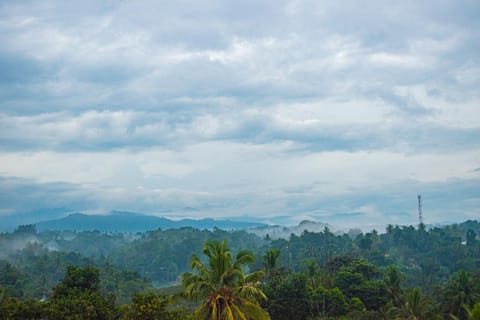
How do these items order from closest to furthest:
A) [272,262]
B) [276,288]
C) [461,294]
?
[461,294]
[276,288]
[272,262]

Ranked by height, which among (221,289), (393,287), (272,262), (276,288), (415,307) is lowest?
(415,307)

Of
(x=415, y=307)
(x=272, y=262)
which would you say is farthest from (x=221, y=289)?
(x=272, y=262)

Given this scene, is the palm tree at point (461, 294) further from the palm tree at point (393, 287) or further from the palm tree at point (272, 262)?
the palm tree at point (272, 262)

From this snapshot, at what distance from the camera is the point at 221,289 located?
31172mm

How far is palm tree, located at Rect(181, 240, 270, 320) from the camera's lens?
101 feet

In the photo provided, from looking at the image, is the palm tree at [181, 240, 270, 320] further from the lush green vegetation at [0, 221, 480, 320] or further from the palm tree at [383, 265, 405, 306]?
the palm tree at [383, 265, 405, 306]

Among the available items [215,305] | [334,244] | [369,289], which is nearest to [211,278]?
[215,305]

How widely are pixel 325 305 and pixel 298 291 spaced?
4.29m

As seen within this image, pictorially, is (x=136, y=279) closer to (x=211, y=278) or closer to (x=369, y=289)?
(x=369, y=289)

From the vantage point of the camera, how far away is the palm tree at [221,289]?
30828 mm

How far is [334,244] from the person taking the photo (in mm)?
193625

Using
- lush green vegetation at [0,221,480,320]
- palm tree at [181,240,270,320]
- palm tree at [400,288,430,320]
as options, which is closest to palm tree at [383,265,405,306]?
lush green vegetation at [0,221,480,320]

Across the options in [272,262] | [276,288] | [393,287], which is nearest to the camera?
[276,288]

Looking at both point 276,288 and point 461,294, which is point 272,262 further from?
point 461,294
